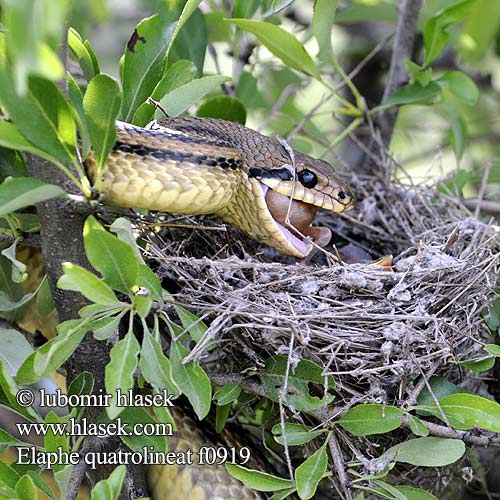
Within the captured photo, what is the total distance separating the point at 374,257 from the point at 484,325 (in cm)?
70

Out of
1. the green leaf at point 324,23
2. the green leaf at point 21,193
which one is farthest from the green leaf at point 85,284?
the green leaf at point 324,23

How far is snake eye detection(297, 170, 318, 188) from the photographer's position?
2.52 m

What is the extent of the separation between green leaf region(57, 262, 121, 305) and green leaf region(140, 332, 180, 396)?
12cm

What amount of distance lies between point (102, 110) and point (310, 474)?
2.87ft

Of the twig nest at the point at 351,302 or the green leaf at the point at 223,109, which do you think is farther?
the green leaf at the point at 223,109

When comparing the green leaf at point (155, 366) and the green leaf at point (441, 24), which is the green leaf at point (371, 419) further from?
the green leaf at point (441, 24)

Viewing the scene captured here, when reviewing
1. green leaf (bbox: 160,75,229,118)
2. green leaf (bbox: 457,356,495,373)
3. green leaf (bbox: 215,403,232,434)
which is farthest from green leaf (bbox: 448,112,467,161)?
green leaf (bbox: 215,403,232,434)

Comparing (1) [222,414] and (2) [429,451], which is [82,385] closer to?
(1) [222,414]

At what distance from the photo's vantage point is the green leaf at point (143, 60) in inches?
77.0

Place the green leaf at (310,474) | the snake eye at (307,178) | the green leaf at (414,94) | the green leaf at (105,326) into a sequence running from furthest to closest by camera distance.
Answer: the green leaf at (414,94) → the snake eye at (307,178) → the green leaf at (310,474) → the green leaf at (105,326)

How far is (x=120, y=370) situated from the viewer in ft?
4.83

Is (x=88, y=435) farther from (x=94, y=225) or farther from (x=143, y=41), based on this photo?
(x=143, y=41)

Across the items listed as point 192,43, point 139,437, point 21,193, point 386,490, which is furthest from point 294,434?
point 192,43

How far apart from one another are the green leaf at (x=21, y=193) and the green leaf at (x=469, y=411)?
3.09ft
